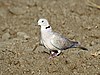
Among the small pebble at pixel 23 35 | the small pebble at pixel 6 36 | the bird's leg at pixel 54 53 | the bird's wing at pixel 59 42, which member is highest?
the bird's wing at pixel 59 42

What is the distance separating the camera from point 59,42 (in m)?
7.41

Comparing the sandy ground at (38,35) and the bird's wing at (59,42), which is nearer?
the sandy ground at (38,35)

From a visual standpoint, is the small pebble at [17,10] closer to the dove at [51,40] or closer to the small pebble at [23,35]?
the small pebble at [23,35]

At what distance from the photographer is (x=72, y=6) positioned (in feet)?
37.4

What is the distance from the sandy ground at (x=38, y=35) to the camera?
7.17m

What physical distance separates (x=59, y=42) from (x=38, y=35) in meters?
2.27

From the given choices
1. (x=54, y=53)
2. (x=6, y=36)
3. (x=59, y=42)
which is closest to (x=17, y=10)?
(x=6, y=36)

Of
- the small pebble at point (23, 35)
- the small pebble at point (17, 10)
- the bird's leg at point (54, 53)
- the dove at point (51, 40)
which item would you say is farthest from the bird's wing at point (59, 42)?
the small pebble at point (17, 10)

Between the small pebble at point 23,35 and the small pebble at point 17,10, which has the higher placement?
the small pebble at point 17,10

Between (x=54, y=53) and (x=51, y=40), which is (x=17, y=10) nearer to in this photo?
(x=54, y=53)

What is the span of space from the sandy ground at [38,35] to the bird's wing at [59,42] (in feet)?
0.69

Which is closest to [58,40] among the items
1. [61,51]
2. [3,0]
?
[61,51]

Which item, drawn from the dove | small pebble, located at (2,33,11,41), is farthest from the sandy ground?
the dove

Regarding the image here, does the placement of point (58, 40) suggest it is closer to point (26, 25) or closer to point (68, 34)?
point (68, 34)
